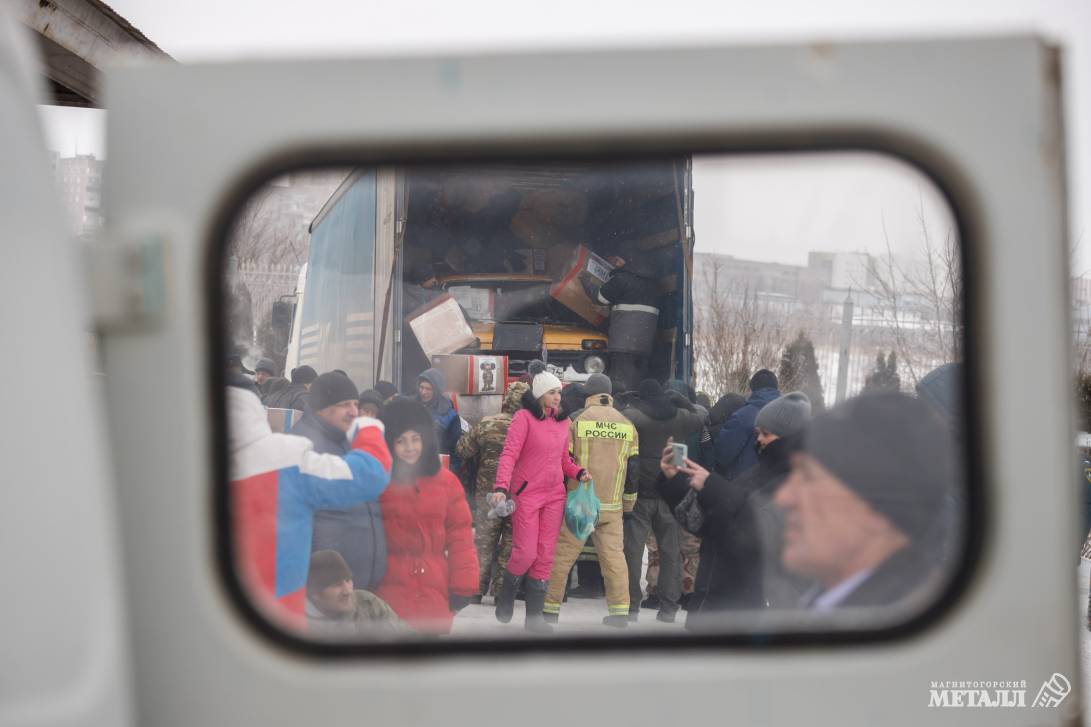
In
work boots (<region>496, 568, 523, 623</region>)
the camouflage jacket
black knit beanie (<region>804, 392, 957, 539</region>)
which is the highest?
black knit beanie (<region>804, 392, 957, 539</region>)

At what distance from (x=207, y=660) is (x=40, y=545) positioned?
0.23 meters

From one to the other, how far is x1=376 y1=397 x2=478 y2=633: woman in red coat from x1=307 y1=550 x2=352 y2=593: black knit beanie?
0.47 m

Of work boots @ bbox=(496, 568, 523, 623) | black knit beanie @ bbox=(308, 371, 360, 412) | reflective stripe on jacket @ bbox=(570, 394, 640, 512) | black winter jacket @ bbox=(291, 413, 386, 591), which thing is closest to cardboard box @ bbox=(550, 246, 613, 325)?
reflective stripe on jacket @ bbox=(570, 394, 640, 512)

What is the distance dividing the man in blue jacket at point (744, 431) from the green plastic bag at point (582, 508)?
822mm

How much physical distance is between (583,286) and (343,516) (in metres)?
3.96

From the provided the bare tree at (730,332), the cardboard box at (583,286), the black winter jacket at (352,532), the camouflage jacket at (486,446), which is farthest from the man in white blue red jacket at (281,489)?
the bare tree at (730,332)

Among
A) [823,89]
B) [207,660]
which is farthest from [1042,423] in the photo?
[207,660]

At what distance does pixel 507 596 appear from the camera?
497cm

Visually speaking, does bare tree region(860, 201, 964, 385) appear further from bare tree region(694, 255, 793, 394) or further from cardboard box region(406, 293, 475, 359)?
cardboard box region(406, 293, 475, 359)

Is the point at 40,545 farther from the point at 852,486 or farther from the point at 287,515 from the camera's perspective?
the point at 287,515

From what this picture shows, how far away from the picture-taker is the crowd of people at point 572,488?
107cm

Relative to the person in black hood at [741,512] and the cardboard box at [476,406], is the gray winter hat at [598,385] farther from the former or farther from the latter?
the person in black hood at [741,512]

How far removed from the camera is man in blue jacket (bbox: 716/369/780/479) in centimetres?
507

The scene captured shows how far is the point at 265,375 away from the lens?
5.61 m
